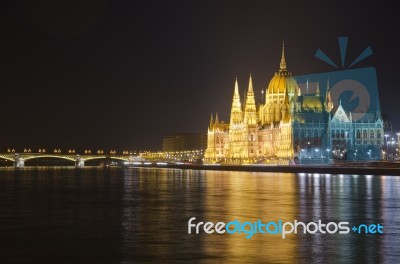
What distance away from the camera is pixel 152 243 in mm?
22391

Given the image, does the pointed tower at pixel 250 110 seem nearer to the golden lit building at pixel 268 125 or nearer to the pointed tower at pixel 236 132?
the golden lit building at pixel 268 125

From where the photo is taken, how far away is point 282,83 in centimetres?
15150

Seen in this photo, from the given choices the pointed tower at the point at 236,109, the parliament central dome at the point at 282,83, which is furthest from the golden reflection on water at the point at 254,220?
the pointed tower at the point at 236,109

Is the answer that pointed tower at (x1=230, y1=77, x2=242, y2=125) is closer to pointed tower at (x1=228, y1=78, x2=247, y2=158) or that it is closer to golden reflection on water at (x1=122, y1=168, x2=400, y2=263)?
pointed tower at (x1=228, y1=78, x2=247, y2=158)

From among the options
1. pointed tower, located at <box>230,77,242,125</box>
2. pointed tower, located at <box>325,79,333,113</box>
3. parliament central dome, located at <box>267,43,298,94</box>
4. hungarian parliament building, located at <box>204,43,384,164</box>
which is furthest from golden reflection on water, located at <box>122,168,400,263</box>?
pointed tower, located at <box>230,77,242,125</box>

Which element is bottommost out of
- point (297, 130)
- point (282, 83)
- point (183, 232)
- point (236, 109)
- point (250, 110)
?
point (183, 232)

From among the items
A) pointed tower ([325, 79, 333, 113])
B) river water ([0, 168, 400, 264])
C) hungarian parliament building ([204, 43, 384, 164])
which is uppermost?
pointed tower ([325, 79, 333, 113])

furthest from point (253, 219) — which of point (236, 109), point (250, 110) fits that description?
point (236, 109)

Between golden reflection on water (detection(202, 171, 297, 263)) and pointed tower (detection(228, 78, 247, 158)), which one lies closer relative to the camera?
golden reflection on water (detection(202, 171, 297, 263))

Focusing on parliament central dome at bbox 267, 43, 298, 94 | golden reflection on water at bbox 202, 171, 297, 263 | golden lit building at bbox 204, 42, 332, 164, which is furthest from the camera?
parliament central dome at bbox 267, 43, 298, 94

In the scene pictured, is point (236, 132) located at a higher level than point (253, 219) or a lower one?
higher

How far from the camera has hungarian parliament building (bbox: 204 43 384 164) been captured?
432ft

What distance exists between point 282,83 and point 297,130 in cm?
2197

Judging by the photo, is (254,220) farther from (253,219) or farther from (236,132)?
(236,132)
